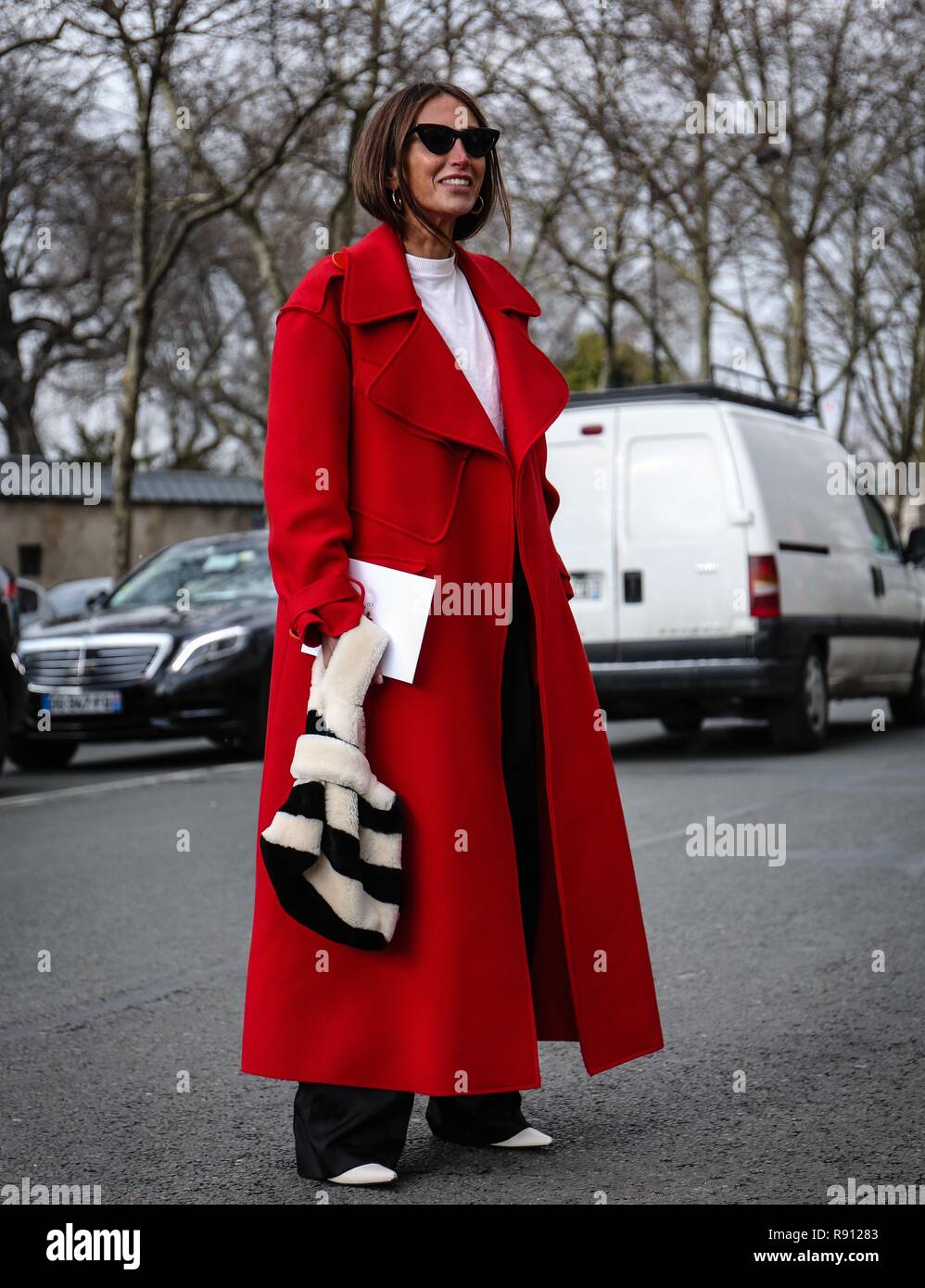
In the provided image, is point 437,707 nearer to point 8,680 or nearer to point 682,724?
point 8,680

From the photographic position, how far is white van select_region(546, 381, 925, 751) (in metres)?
11.1

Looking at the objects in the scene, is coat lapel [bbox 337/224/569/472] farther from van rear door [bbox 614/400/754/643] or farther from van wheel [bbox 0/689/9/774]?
van rear door [bbox 614/400/754/643]

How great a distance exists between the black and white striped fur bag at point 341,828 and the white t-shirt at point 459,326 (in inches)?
21.3

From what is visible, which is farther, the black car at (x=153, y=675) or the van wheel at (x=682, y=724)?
the van wheel at (x=682, y=724)

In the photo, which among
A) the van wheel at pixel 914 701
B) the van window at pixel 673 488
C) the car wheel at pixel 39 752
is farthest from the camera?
the van wheel at pixel 914 701

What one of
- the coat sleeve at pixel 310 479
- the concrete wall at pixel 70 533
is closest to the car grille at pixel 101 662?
the coat sleeve at pixel 310 479

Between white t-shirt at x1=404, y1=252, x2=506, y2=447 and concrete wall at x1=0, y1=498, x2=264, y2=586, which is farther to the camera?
concrete wall at x1=0, y1=498, x2=264, y2=586

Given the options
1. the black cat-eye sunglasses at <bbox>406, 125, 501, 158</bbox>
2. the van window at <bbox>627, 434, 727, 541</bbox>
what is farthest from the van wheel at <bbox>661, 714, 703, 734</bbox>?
the black cat-eye sunglasses at <bbox>406, 125, 501, 158</bbox>

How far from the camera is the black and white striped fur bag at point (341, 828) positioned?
3.11 metres

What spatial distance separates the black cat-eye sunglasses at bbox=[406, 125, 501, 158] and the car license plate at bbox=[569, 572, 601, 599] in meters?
8.22

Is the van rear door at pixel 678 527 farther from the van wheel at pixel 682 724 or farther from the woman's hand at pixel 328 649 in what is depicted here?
the woman's hand at pixel 328 649

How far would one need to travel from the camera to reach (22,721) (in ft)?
38.3

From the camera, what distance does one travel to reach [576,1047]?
445cm

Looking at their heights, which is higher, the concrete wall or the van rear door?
the concrete wall
